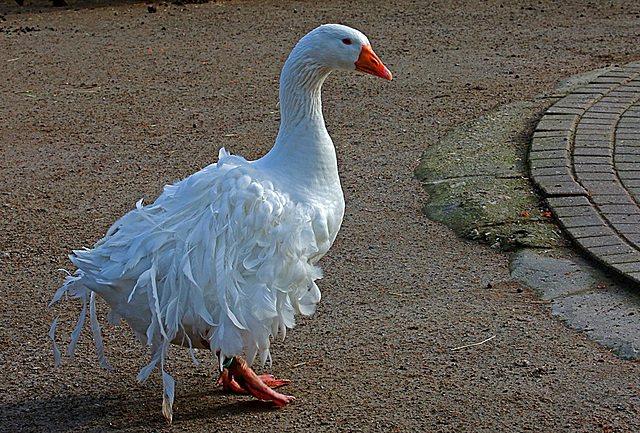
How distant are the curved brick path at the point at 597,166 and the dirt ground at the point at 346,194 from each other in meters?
0.60

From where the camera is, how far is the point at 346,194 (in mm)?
5625

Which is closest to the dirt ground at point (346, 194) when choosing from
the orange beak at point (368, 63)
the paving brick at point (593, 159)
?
the paving brick at point (593, 159)

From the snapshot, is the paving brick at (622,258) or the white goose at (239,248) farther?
the paving brick at (622,258)

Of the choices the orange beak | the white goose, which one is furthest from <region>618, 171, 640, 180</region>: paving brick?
the white goose

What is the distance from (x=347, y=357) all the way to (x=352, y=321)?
0.34 metres

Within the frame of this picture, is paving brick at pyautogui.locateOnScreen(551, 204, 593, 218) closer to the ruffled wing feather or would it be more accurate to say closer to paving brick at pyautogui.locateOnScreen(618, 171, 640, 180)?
paving brick at pyautogui.locateOnScreen(618, 171, 640, 180)

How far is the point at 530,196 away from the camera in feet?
17.2

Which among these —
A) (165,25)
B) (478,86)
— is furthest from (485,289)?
(165,25)

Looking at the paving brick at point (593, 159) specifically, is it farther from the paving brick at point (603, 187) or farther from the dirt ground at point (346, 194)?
the dirt ground at point (346, 194)

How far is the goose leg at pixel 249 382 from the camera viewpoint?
3.39 m

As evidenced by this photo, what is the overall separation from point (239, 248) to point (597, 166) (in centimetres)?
341

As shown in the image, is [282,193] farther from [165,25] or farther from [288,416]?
[165,25]

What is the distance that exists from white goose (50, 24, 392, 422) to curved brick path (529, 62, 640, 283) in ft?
6.34

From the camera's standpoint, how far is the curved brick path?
15.0 ft
